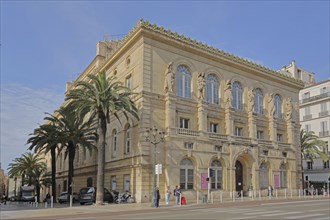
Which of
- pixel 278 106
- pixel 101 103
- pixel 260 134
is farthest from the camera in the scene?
pixel 278 106

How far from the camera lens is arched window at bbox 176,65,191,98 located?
40188 millimetres

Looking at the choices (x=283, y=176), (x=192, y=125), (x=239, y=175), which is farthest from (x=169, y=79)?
(x=283, y=176)

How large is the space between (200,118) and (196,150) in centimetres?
385

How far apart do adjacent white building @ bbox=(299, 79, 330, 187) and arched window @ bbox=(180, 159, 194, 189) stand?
108 ft

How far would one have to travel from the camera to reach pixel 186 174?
3769 cm

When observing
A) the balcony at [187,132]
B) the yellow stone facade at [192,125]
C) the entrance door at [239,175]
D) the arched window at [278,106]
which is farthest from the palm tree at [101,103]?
the arched window at [278,106]

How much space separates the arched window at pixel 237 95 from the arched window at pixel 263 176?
768cm

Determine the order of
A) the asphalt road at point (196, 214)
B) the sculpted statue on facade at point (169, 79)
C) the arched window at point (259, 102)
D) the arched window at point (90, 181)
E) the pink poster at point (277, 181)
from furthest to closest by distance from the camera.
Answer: the arched window at point (90, 181) < the arched window at point (259, 102) < the pink poster at point (277, 181) < the sculpted statue on facade at point (169, 79) < the asphalt road at point (196, 214)

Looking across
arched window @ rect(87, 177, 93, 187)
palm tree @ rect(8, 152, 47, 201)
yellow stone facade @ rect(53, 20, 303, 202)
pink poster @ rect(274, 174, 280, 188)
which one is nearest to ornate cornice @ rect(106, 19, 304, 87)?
yellow stone facade @ rect(53, 20, 303, 202)

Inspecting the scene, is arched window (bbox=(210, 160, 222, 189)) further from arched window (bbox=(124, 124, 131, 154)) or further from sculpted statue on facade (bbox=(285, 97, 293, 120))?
sculpted statue on facade (bbox=(285, 97, 293, 120))

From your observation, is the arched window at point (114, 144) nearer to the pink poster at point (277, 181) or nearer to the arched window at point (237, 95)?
the arched window at point (237, 95)

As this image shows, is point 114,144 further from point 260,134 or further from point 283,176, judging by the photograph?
point 283,176

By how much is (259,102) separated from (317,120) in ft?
79.6

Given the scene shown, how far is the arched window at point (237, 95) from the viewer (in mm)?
45875
